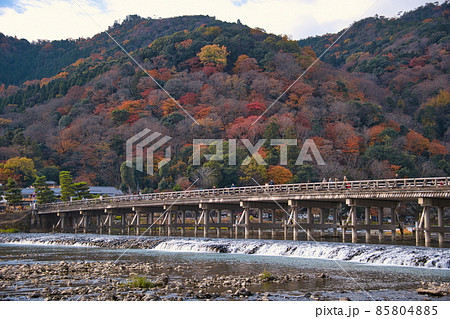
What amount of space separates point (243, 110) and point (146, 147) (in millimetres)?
19124

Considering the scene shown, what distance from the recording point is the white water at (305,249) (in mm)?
25734

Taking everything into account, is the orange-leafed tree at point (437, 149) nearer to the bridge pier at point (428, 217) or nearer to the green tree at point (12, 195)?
the bridge pier at point (428, 217)

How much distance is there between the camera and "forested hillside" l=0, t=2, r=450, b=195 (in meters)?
79.7

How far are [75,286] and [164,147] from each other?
73991mm

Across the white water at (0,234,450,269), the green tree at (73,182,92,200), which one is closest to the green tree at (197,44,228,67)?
the green tree at (73,182,92,200)

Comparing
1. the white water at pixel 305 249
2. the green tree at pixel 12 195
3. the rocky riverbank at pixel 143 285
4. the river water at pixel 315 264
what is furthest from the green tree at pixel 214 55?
the rocky riverbank at pixel 143 285

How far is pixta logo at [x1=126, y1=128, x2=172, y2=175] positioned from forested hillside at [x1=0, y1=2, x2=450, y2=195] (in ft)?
4.95

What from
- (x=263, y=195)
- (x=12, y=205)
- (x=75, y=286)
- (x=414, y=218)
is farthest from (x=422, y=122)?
(x=75, y=286)

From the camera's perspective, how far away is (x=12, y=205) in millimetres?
78188

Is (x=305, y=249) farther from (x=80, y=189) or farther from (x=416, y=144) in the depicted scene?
(x=416, y=144)

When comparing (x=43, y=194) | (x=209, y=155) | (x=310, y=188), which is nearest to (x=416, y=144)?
(x=209, y=155)

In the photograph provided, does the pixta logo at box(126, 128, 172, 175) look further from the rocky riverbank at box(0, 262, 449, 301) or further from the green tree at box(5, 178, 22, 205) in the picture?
the rocky riverbank at box(0, 262, 449, 301)

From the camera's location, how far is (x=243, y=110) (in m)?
97.3
